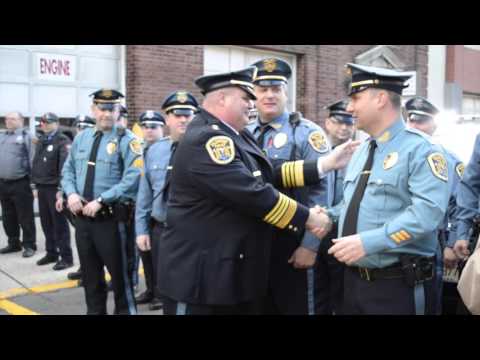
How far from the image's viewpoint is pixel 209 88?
2.81m

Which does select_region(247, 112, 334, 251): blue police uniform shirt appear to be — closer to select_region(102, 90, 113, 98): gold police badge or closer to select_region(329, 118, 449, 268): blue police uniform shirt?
select_region(329, 118, 449, 268): blue police uniform shirt

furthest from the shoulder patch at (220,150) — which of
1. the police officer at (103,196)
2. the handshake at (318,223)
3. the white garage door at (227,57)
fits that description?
the white garage door at (227,57)

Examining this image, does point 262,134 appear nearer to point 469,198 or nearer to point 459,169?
point 469,198

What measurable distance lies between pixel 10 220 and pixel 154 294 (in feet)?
11.3

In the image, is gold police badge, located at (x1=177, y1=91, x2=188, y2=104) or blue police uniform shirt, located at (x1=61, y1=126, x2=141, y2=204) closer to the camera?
blue police uniform shirt, located at (x1=61, y1=126, x2=141, y2=204)

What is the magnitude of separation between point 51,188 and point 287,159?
15.8 feet

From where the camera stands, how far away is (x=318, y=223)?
286 centimetres

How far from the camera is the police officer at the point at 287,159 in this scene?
3.23 m

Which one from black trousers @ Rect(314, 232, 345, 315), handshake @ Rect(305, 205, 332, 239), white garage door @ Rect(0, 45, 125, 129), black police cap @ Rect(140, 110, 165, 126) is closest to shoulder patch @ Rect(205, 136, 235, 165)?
handshake @ Rect(305, 205, 332, 239)

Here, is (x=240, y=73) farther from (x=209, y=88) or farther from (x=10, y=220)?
(x=10, y=220)

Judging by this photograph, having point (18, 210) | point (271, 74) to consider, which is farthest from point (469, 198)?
point (18, 210)

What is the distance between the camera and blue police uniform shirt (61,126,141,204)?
4609mm

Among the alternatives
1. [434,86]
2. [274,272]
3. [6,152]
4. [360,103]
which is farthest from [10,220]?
[434,86]

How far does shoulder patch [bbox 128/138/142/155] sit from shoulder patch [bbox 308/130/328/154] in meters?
1.93
